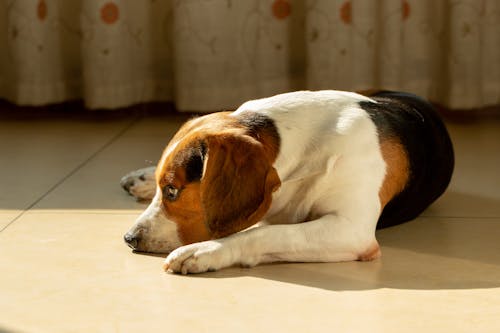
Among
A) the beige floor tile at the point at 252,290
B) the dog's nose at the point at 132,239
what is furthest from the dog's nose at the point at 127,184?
the dog's nose at the point at 132,239

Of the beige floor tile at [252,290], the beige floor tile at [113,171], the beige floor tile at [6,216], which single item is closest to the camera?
the beige floor tile at [252,290]

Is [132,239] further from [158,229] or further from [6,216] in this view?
[6,216]

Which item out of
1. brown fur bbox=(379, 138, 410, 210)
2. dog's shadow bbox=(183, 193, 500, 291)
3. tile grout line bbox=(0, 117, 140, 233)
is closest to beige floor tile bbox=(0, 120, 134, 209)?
tile grout line bbox=(0, 117, 140, 233)

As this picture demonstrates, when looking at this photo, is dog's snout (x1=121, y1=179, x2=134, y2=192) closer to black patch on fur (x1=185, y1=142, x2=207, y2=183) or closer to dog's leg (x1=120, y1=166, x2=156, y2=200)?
dog's leg (x1=120, y1=166, x2=156, y2=200)

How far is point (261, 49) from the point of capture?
14.0 ft

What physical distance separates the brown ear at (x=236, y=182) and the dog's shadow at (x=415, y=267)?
0.15m

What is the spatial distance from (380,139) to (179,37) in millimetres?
1806

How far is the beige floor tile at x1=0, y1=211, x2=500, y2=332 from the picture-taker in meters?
2.09

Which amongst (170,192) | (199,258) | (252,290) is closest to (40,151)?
(170,192)

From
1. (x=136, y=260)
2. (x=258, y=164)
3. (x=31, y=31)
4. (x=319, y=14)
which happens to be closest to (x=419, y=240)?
(x=258, y=164)

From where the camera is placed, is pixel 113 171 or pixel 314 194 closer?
pixel 314 194

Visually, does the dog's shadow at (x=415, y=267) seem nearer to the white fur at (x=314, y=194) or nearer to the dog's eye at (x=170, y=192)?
the white fur at (x=314, y=194)

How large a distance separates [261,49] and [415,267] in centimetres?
199

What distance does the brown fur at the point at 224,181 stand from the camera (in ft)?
7.73
